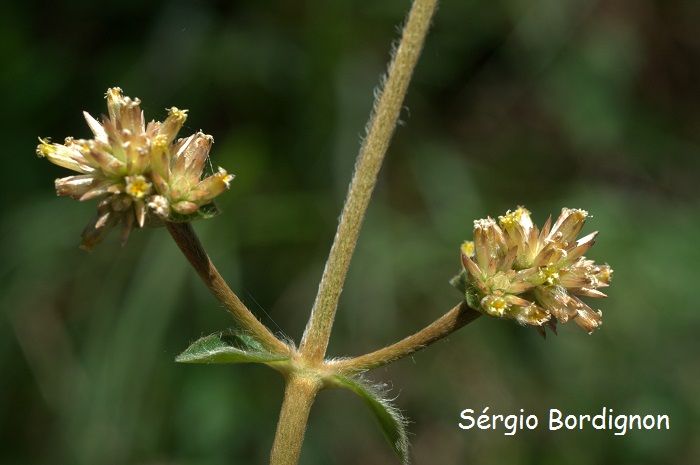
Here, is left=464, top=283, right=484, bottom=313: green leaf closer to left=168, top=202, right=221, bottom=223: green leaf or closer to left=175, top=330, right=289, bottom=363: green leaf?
left=175, top=330, right=289, bottom=363: green leaf

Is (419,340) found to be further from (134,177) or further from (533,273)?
(134,177)

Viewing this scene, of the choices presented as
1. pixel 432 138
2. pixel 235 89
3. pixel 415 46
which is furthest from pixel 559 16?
pixel 415 46

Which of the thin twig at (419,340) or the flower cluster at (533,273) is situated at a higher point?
the flower cluster at (533,273)

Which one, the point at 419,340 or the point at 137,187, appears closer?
the point at 137,187

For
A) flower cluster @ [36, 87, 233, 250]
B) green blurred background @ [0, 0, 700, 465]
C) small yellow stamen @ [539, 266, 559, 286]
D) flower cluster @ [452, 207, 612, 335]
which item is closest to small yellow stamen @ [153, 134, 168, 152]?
flower cluster @ [36, 87, 233, 250]

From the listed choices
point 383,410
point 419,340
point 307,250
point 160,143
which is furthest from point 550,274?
point 307,250

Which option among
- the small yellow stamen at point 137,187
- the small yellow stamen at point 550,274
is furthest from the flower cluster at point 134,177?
the small yellow stamen at point 550,274

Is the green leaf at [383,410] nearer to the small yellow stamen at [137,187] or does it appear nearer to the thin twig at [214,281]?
the thin twig at [214,281]
